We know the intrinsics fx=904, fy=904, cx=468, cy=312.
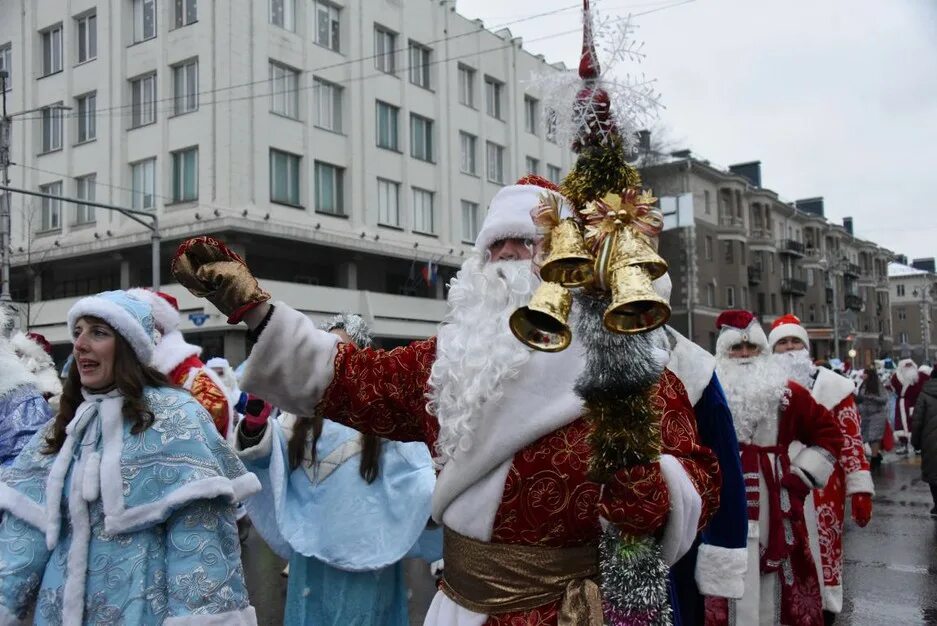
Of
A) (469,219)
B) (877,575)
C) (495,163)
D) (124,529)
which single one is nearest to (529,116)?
(495,163)

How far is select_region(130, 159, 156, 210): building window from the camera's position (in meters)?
27.1

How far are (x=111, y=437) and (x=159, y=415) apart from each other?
0.61 feet

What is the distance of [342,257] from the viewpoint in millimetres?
29375

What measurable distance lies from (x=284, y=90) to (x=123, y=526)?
25.7 m

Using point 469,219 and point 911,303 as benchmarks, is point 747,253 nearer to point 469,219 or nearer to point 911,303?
point 469,219

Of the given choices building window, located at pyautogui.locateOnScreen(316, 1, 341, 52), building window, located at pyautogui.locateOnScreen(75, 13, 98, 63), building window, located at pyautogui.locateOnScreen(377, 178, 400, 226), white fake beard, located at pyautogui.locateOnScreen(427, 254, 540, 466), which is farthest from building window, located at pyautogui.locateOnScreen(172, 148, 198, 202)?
white fake beard, located at pyautogui.locateOnScreen(427, 254, 540, 466)

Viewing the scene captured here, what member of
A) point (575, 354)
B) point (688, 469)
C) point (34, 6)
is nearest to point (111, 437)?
point (575, 354)

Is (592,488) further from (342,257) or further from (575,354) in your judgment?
(342,257)

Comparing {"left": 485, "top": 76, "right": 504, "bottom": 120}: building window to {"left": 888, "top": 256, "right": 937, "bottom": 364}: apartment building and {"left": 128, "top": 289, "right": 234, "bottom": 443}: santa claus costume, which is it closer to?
{"left": 128, "top": 289, "right": 234, "bottom": 443}: santa claus costume

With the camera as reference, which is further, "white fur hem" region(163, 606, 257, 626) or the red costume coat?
"white fur hem" region(163, 606, 257, 626)

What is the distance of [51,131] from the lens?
1190 inches

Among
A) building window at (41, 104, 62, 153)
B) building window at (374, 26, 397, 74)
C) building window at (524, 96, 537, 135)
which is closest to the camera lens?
building window at (41, 104, 62, 153)

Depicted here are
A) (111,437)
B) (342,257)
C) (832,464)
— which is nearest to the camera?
(111,437)

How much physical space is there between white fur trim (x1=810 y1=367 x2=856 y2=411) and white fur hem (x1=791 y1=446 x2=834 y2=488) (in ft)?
5.06
